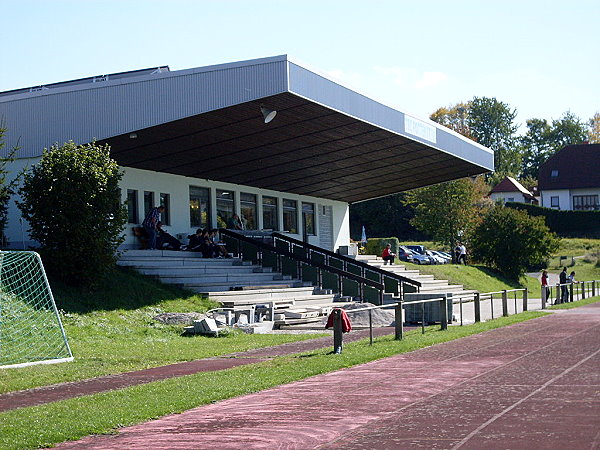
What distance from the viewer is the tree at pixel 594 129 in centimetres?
13012

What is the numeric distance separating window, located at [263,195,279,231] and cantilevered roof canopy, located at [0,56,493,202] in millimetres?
859

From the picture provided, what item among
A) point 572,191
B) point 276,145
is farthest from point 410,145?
point 572,191

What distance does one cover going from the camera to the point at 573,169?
10194 centimetres

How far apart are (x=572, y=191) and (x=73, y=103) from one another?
8114cm

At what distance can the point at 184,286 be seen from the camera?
29.6 meters

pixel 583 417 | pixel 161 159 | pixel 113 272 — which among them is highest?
pixel 161 159

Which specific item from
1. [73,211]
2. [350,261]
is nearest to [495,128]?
[350,261]

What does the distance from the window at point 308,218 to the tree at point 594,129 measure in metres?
90.2

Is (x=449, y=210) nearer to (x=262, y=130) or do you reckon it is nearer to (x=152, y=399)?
(x=262, y=130)

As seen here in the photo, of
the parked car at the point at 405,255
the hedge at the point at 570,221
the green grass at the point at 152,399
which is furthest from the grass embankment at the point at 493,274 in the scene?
the green grass at the point at 152,399

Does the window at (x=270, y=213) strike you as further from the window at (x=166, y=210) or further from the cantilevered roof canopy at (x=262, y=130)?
the window at (x=166, y=210)

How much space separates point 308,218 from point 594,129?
9391 centimetres

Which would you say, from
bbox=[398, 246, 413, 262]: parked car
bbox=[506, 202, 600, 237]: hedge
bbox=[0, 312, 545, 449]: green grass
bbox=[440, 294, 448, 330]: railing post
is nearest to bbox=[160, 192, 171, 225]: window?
bbox=[440, 294, 448, 330]: railing post

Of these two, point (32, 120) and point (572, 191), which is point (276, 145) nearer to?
point (32, 120)
